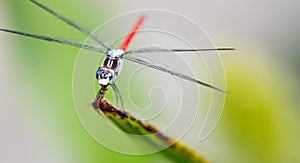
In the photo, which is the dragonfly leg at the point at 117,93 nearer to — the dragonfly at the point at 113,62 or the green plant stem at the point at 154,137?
the dragonfly at the point at 113,62

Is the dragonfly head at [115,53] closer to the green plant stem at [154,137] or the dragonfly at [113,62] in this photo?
the dragonfly at [113,62]

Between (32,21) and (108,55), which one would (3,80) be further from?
(108,55)

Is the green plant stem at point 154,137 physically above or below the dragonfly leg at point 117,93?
below

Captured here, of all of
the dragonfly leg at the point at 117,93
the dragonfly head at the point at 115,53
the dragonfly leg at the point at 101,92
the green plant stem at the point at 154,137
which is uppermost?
the dragonfly head at the point at 115,53

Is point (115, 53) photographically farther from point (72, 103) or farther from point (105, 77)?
point (72, 103)

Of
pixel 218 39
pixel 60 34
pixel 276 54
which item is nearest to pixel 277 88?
pixel 60 34

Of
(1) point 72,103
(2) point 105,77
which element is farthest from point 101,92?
(1) point 72,103

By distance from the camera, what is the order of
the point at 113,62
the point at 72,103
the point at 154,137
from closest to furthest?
the point at 154,137 < the point at 113,62 < the point at 72,103

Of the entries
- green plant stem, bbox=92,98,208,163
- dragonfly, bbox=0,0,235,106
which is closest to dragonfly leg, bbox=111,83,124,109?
dragonfly, bbox=0,0,235,106

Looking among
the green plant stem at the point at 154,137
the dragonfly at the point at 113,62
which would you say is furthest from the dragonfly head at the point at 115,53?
the green plant stem at the point at 154,137

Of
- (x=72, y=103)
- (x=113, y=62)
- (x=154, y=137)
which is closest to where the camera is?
(x=154, y=137)

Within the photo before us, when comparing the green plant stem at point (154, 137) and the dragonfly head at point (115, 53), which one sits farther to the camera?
the dragonfly head at point (115, 53)

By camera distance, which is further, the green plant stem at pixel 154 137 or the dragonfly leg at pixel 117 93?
the dragonfly leg at pixel 117 93
